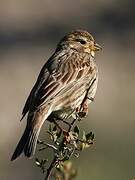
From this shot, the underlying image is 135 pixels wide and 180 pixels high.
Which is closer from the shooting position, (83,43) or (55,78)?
(55,78)

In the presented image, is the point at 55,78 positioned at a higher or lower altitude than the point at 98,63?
lower

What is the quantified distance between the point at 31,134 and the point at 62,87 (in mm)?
563

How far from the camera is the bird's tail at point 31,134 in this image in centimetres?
561

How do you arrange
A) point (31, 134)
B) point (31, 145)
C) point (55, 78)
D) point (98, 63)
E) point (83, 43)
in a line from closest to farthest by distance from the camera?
point (31, 145), point (31, 134), point (55, 78), point (83, 43), point (98, 63)

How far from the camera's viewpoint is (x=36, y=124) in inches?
233

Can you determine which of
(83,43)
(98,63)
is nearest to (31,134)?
(83,43)

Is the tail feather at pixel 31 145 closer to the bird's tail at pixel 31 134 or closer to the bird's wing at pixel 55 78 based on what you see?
the bird's tail at pixel 31 134

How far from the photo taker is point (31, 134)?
5.86m

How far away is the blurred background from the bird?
2.73m

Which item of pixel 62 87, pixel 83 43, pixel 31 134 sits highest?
pixel 83 43

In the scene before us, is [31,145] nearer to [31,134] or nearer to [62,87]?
[31,134]

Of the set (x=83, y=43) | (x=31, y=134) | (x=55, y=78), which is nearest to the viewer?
(x=31, y=134)

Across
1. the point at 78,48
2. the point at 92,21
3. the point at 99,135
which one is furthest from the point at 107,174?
the point at 92,21

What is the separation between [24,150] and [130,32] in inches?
429
